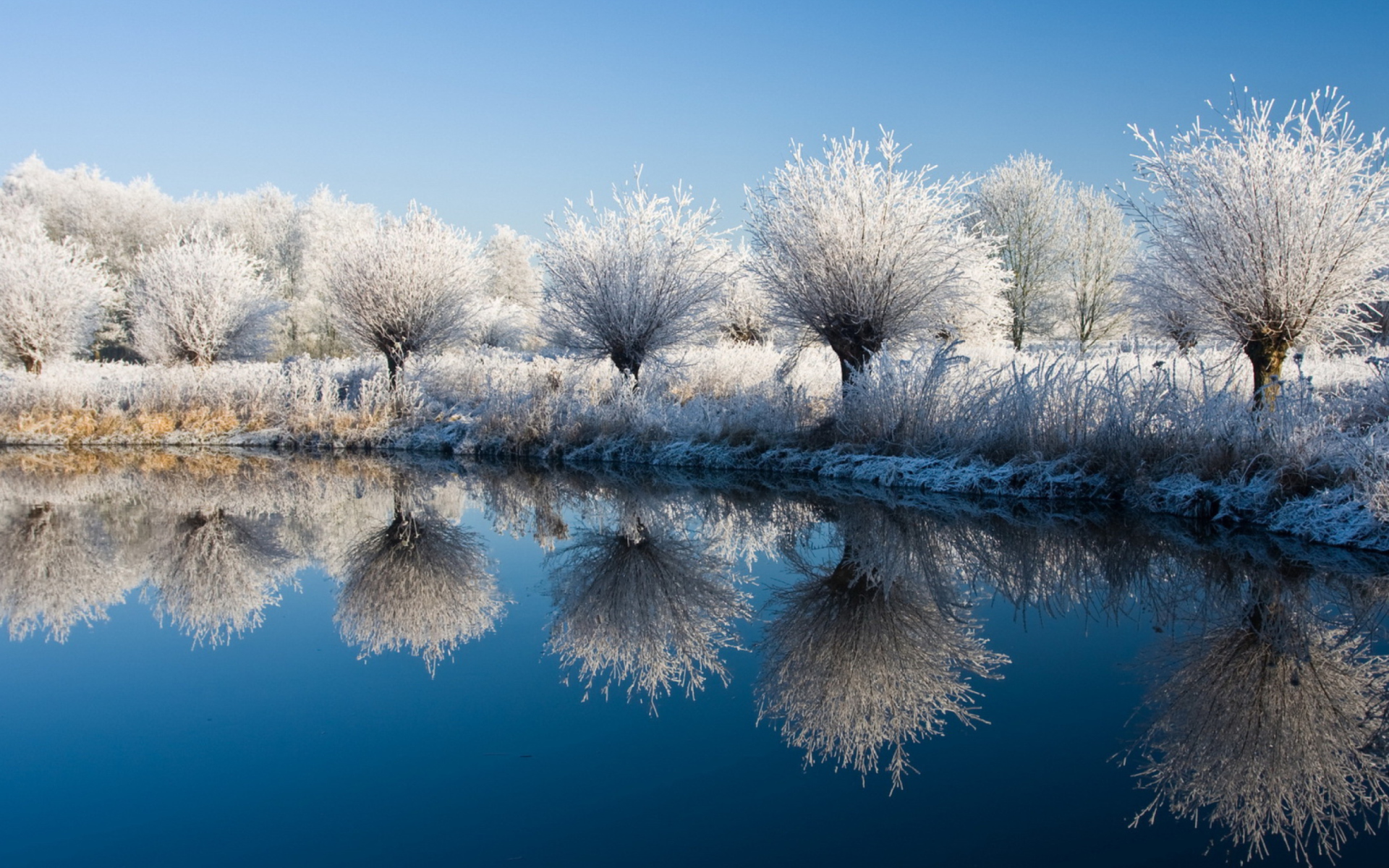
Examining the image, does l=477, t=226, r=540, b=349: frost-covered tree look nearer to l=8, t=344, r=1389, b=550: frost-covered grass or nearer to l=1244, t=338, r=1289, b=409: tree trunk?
l=8, t=344, r=1389, b=550: frost-covered grass

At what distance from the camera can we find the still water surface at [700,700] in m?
2.73

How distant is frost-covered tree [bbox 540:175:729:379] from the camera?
1622 centimetres

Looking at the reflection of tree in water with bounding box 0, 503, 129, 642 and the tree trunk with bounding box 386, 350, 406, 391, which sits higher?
the tree trunk with bounding box 386, 350, 406, 391

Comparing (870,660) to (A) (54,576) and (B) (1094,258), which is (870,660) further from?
(B) (1094,258)

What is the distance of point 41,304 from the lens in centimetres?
2267

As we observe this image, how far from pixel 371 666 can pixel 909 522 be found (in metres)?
5.21

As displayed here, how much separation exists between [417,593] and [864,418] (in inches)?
304

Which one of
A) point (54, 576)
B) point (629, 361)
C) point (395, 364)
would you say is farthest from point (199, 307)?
point (54, 576)

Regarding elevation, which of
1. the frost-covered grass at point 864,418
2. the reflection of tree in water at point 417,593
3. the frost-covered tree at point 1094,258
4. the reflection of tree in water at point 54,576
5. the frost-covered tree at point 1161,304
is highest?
the frost-covered tree at point 1094,258

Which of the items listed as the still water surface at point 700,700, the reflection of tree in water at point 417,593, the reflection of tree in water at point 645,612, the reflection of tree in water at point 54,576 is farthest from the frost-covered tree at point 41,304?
the reflection of tree in water at point 645,612

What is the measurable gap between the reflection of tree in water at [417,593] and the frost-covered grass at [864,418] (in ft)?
19.4

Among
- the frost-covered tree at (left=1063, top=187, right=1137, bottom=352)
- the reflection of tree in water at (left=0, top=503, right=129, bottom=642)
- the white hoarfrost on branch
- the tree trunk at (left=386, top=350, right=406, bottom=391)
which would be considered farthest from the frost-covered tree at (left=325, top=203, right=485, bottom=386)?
the frost-covered tree at (left=1063, top=187, right=1137, bottom=352)

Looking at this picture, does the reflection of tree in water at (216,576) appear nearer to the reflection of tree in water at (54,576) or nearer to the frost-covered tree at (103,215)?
the reflection of tree in water at (54,576)

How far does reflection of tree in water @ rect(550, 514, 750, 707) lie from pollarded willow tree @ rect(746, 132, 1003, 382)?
22.2ft
